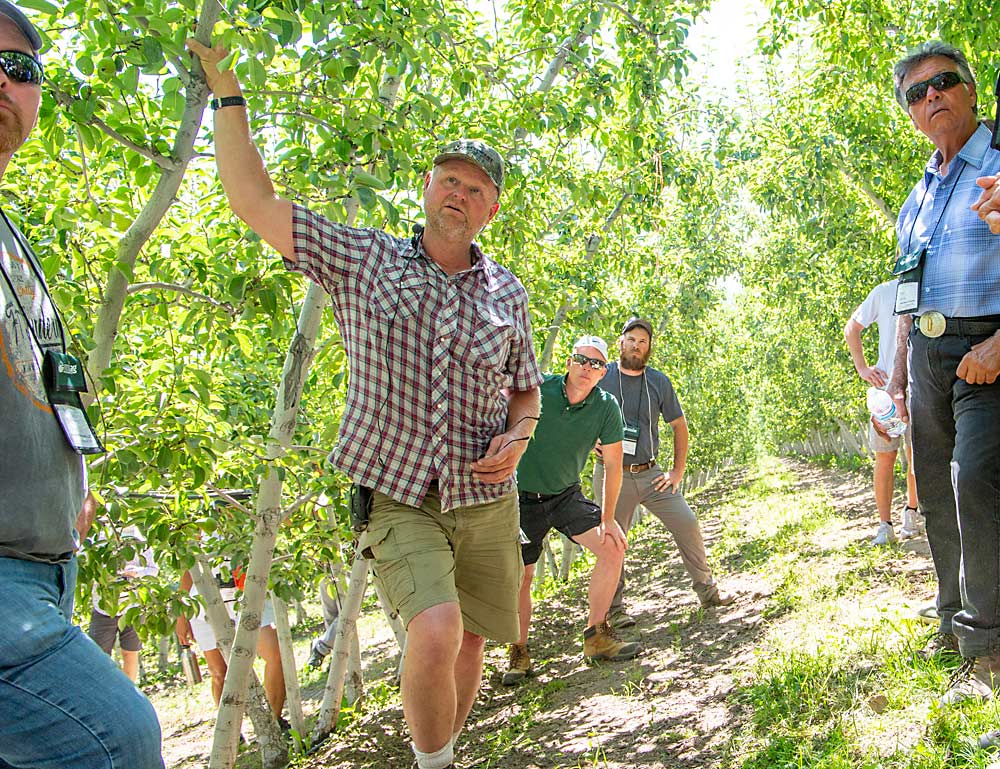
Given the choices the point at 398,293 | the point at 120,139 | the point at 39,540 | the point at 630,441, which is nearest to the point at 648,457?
the point at 630,441

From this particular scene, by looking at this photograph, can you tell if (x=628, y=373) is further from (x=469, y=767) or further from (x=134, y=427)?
(x=134, y=427)

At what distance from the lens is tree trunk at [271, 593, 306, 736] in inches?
299

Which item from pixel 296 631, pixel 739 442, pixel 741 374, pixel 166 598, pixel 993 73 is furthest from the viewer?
pixel 739 442

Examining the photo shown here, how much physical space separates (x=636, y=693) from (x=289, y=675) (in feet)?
12.5

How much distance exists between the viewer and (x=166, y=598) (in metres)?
4.86

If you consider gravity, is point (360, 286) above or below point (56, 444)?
above

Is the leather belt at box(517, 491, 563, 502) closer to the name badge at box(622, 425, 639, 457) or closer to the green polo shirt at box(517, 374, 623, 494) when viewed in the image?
the green polo shirt at box(517, 374, 623, 494)

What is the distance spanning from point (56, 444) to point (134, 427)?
2212 millimetres

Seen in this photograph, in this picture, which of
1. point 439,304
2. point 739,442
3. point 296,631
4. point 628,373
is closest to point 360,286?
point 439,304

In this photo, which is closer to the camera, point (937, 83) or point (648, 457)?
point (937, 83)

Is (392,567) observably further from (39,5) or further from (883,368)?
(883,368)

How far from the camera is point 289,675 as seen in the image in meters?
7.65

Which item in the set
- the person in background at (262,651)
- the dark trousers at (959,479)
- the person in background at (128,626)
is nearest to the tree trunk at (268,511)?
the person in background at (128,626)

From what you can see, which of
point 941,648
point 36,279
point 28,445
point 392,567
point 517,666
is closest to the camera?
point 28,445
